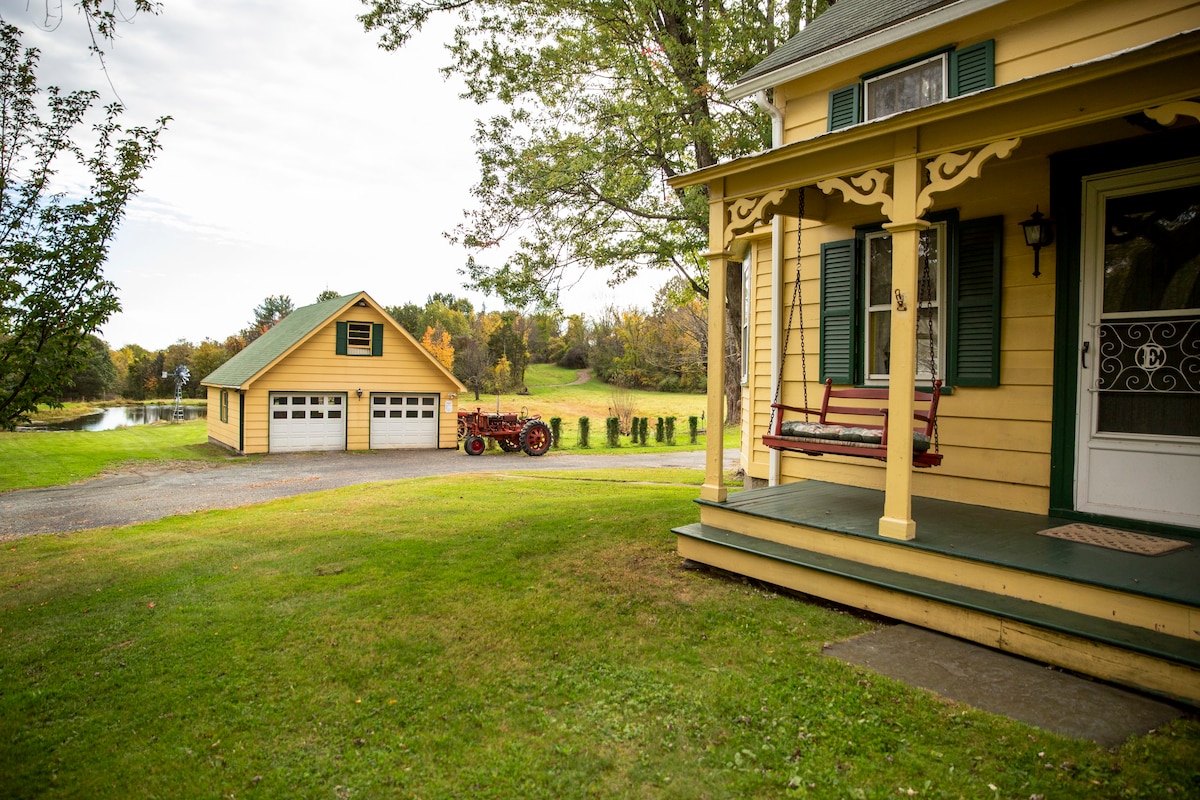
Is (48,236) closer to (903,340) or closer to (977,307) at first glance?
(903,340)

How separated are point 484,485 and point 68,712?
8.36 meters

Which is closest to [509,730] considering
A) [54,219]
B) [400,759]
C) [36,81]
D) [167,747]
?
[400,759]

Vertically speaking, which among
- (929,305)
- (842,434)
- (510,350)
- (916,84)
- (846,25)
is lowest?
(842,434)

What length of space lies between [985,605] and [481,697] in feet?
8.96

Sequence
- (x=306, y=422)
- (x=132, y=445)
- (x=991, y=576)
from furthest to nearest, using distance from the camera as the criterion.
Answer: (x=132, y=445) < (x=306, y=422) < (x=991, y=576)

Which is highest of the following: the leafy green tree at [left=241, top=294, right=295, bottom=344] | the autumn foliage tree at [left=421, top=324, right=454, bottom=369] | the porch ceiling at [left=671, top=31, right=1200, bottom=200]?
the leafy green tree at [left=241, top=294, right=295, bottom=344]

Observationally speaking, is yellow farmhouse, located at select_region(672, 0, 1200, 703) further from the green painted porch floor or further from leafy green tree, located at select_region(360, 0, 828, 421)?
leafy green tree, located at select_region(360, 0, 828, 421)

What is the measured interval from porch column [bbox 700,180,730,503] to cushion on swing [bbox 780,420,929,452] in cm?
58

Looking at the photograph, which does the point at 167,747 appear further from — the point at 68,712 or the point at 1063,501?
the point at 1063,501

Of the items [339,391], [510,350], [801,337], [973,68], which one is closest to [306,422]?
[339,391]

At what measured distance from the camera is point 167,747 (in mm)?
2654

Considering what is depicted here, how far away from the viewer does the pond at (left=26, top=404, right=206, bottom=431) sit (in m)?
31.1

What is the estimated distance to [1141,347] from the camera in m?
4.28

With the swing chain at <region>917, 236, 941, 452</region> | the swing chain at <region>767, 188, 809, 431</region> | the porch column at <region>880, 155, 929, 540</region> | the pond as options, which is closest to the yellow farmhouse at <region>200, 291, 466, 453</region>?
the pond
